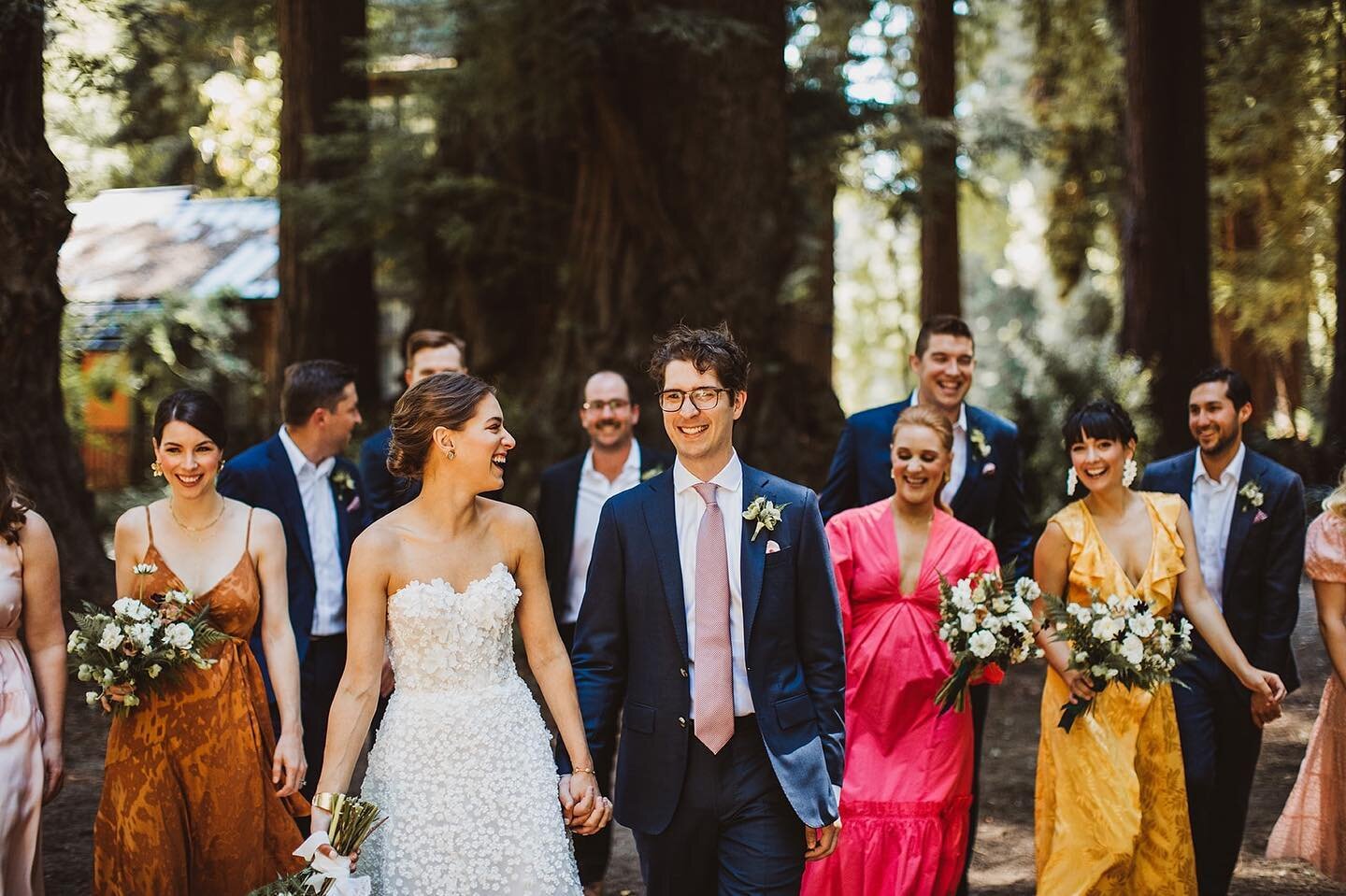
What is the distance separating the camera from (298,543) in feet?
20.9

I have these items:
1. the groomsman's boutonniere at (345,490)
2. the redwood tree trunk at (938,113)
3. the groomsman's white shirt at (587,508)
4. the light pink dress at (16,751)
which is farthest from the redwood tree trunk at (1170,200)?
the light pink dress at (16,751)

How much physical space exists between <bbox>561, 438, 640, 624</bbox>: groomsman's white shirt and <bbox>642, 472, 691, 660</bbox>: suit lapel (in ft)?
7.81

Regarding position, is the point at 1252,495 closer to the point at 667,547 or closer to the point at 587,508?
the point at 587,508

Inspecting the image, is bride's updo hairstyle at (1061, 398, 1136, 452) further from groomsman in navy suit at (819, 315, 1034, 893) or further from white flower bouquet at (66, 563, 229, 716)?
white flower bouquet at (66, 563, 229, 716)

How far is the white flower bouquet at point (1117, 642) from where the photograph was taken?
17.9 feet

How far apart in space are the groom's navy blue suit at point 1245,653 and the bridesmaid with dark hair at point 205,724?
13.4ft

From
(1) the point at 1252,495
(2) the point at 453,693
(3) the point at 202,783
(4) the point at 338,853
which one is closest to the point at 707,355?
(2) the point at 453,693

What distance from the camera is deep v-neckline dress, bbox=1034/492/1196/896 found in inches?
220

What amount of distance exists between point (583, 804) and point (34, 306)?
6513mm

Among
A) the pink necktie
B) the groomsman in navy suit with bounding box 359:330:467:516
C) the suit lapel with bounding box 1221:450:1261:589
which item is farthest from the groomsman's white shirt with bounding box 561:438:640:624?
the suit lapel with bounding box 1221:450:1261:589

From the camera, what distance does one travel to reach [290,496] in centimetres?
639

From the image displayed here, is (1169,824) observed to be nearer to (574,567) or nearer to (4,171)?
(574,567)

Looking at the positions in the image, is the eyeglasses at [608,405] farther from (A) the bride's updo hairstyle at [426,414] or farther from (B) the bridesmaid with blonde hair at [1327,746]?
(B) the bridesmaid with blonde hair at [1327,746]

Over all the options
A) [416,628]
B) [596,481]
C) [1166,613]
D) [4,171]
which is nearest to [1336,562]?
[1166,613]
